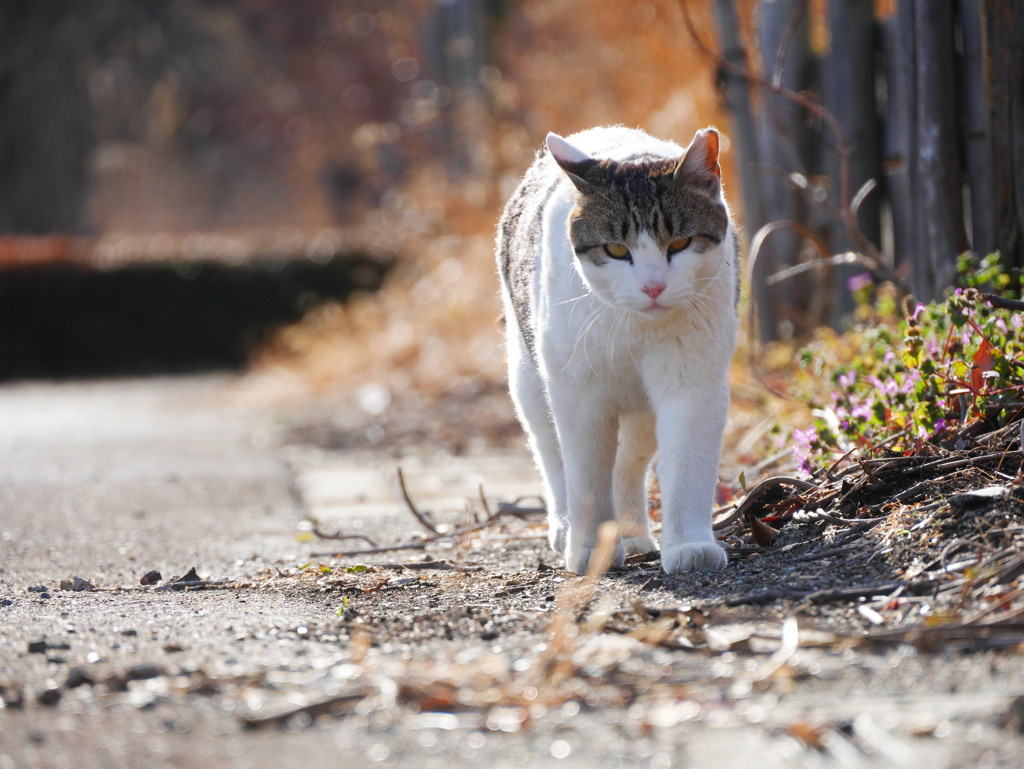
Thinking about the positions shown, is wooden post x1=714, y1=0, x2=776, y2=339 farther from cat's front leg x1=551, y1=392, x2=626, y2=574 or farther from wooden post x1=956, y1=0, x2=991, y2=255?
cat's front leg x1=551, y1=392, x2=626, y2=574

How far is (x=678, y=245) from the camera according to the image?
2.55 metres

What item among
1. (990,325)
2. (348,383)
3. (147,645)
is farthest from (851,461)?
(348,383)

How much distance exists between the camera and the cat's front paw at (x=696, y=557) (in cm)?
238

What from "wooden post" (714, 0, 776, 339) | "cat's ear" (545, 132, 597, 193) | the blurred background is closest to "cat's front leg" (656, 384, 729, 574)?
"cat's ear" (545, 132, 597, 193)

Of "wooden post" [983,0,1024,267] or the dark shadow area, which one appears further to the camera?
the dark shadow area

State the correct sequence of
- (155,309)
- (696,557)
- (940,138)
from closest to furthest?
(696,557) < (940,138) < (155,309)

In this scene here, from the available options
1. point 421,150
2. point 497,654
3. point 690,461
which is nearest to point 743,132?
point 690,461

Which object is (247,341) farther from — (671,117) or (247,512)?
(247,512)

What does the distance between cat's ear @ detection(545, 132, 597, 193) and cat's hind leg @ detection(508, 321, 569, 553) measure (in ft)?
1.88

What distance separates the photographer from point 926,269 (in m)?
3.42

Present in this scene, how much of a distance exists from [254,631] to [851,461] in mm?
1637

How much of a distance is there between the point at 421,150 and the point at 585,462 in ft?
31.3

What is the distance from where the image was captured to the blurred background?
3459mm

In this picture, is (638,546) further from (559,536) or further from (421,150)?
(421,150)
